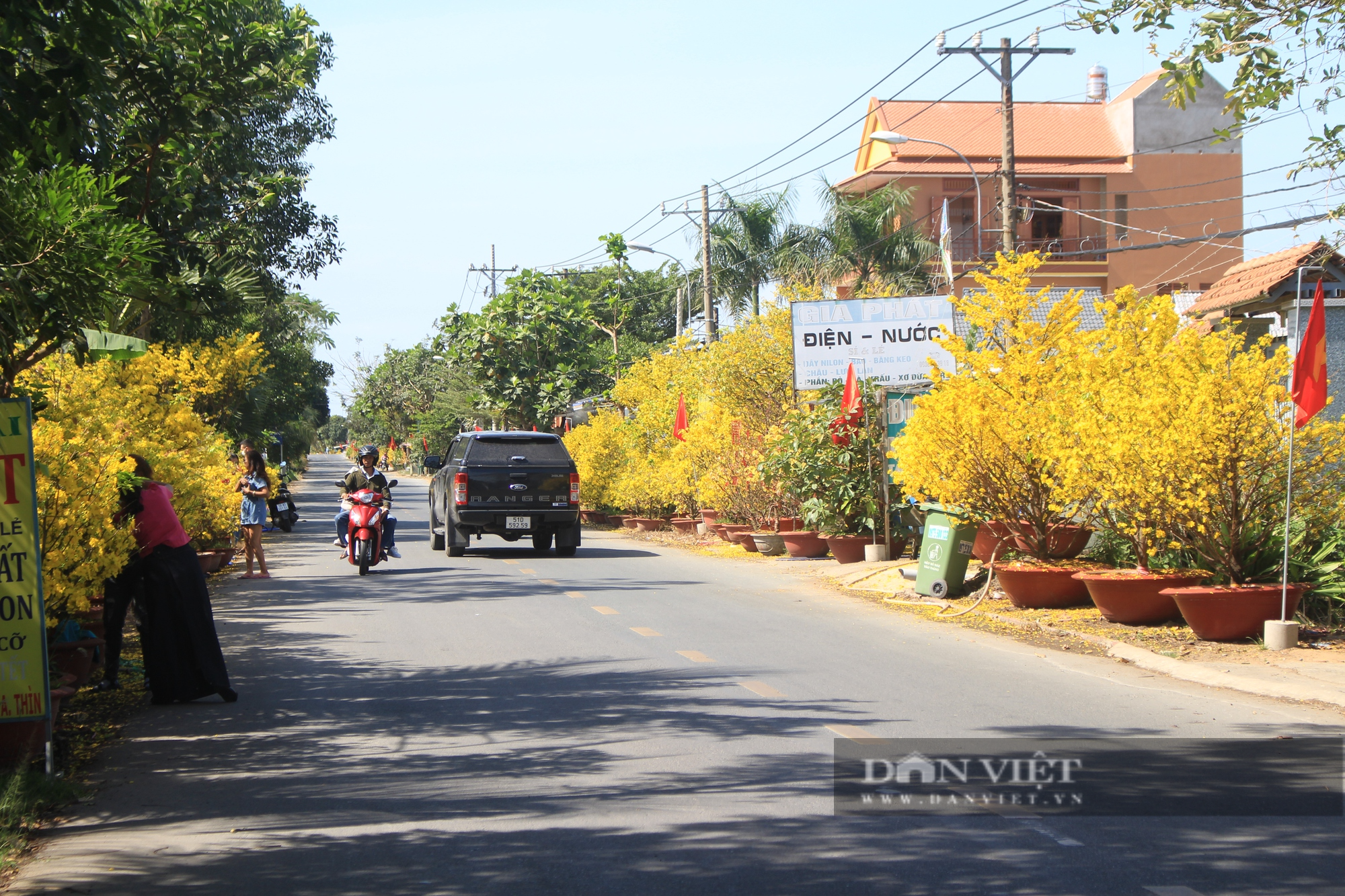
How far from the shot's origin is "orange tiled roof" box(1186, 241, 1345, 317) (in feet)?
62.3

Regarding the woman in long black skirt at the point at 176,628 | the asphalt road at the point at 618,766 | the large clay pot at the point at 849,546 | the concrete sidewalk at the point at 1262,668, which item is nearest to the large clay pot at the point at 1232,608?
the concrete sidewalk at the point at 1262,668

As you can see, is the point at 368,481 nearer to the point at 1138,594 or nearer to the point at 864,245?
the point at 1138,594

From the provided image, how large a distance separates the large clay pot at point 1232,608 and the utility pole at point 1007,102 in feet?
29.2

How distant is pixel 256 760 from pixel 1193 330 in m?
8.43

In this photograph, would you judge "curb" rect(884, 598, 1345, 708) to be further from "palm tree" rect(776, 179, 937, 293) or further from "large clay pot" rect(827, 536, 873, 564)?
"palm tree" rect(776, 179, 937, 293)

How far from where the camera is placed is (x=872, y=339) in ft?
64.0

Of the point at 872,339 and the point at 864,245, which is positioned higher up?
the point at 864,245

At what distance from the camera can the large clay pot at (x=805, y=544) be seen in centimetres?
2055

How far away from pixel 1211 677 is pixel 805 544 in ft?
37.7

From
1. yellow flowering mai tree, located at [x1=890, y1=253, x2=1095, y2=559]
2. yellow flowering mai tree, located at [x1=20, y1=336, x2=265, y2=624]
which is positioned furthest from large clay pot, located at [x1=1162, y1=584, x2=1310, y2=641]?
yellow flowering mai tree, located at [x1=20, y1=336, x2=265, y2=624]

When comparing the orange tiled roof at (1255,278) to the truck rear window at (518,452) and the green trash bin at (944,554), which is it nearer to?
the green trash bin at (944,554)

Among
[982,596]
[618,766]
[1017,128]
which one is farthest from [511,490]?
[1017,128]

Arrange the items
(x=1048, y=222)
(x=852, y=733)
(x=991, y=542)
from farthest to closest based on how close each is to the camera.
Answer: (x=1048, y=222), (x=991, y=542), (x=852, y=733)

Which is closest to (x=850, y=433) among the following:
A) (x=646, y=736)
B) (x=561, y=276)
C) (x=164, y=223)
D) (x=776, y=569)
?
(x=776, y=569)
